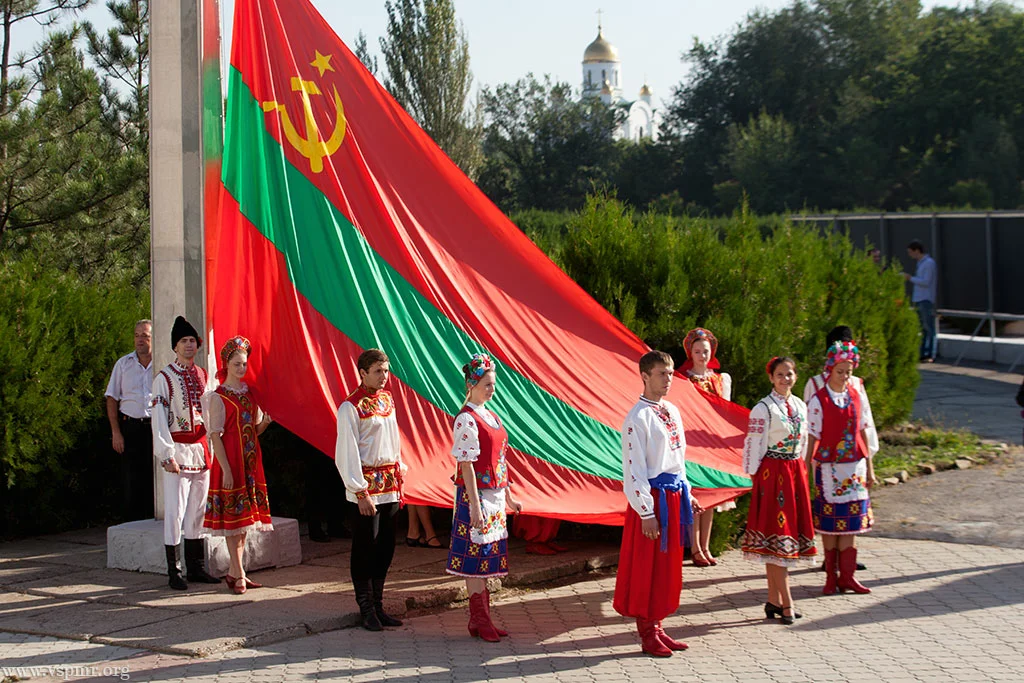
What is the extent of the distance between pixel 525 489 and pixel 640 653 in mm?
1401

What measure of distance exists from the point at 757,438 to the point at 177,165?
4.23 m

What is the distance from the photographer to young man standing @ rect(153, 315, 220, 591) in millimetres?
7641

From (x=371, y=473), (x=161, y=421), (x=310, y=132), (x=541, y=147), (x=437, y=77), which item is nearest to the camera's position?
(x=371, y=473)

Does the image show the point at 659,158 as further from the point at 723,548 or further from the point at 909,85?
the point at 723,548

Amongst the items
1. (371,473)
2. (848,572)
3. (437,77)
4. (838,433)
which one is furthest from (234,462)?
(437,77)

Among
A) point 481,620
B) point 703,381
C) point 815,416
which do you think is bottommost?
point 481,620

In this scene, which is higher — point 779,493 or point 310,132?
point 310,132

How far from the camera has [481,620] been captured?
6723mm

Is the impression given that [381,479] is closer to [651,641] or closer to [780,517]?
[651,641]

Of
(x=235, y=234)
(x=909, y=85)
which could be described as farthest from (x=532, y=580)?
(x=909, y=85)

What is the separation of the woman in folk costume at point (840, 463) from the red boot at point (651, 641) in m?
1.82

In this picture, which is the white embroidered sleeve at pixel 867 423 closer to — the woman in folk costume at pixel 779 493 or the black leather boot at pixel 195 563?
the woman in folk costume at pixel 779 493

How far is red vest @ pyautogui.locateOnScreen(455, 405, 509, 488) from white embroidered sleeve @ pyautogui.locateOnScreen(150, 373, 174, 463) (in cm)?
210

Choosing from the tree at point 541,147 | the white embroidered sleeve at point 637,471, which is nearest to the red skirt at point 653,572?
the white embroidered sleeve at point 637,471
